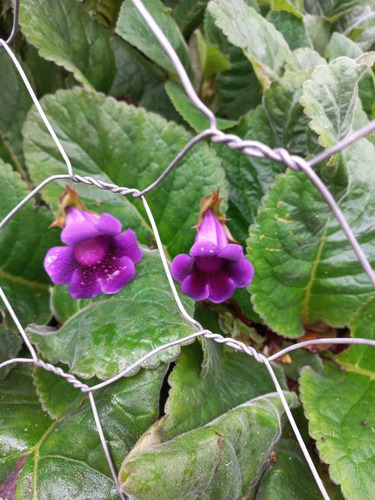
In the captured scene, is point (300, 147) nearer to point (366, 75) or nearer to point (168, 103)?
point (366, 75)

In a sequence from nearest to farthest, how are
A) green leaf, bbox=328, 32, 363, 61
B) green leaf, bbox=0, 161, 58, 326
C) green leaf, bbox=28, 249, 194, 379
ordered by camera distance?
green leaf, bbox=28, 249, 194, 379 < green leaf, bbox=0, 161, 58, 326 < green leaf, bbox=328, 32, 363, 61

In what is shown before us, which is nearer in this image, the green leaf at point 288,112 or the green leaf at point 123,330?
the green leaf at point 123,330

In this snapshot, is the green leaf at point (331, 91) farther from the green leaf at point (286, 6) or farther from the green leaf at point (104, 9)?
the green leaf at point (104, 9)

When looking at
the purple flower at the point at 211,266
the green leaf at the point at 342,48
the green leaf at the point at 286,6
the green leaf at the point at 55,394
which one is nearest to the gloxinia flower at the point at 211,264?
the purple flower at the point at 211,266

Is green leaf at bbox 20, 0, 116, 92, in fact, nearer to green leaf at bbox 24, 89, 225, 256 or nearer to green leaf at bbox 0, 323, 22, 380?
green leaf at bbox 24, 89, 225, 256

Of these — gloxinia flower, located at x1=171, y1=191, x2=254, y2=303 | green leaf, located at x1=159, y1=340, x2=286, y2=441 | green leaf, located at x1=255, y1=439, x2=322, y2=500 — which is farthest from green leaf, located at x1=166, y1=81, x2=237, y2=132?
green leaf, located at x1=255, y1=439, x2=322, y2=500

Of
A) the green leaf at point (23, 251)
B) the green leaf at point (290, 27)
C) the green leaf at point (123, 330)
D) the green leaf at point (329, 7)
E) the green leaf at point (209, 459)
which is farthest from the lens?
the green leaf at point (329, 7)

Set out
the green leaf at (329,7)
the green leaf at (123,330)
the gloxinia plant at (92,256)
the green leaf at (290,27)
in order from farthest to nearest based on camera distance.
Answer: the green leaf at (329,7) → the green leaf at (290,27) → the gloxinia plant at (92,256) → the green leaf at (123,330)
